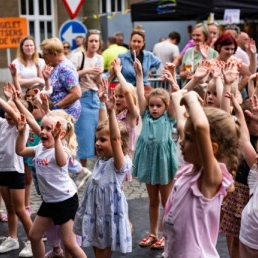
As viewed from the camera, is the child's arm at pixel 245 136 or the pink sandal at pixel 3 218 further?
the pink sandal at pixel 3 218

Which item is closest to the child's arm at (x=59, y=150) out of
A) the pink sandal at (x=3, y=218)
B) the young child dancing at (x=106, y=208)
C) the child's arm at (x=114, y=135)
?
the young child dancing at (x=106, y=208)

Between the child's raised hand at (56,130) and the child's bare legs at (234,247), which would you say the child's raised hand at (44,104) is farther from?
the child's bare legs at (234,247)

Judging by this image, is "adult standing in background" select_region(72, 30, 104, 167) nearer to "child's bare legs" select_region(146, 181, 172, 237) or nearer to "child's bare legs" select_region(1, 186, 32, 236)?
"child's bare legs" select_region(146, 181, 172, 237)

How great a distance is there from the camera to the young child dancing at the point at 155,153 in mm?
6027

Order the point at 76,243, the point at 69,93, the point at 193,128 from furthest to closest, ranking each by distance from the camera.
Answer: the point at 69,93
the point at 76,243
the point at 193,128

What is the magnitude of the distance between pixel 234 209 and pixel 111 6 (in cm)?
2569

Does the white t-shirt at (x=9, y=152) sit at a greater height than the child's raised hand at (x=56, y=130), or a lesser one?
lesser

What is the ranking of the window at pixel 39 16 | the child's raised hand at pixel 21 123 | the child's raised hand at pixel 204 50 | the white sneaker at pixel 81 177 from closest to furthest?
the child's raised hand at pixel 21 123 → the white sneaker at pixel 81 177 → the child's raised hand at pixel 204 50 → the window at pixel 39 16

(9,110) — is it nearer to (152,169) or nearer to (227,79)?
(152,169)

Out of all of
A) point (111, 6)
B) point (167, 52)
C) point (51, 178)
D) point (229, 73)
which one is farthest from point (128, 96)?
point (111, 6)

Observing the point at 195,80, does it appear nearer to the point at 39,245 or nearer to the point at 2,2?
the point at 39,245

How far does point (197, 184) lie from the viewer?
3422 millimetres

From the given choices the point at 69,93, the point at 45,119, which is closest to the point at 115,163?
the point at 45,119

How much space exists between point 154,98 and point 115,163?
133 centimetres
